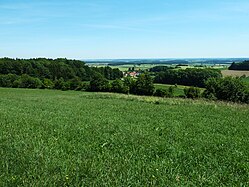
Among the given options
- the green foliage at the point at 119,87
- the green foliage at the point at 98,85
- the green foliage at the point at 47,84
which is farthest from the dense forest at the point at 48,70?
the green foliage at the point at 119,87

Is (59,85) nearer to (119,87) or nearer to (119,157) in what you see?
(119,87)

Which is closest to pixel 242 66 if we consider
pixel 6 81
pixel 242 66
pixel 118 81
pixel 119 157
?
pixel 242 66

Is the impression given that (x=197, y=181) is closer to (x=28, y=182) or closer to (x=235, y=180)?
(x=235, y=180)

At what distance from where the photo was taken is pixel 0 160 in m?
6.14

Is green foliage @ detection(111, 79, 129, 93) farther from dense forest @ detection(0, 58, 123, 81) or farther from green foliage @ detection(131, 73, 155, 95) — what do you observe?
dense forest @ detection(0, 58, 123, 81)

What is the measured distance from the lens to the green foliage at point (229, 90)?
5306cm

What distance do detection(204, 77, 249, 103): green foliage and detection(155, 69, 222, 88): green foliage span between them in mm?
21432

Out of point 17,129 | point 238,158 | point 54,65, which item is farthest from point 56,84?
point 238,158

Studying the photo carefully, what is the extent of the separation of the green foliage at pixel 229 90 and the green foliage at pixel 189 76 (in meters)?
21.4

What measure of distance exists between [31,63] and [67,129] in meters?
94.5

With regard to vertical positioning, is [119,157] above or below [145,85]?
A: above

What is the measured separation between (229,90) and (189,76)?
88.3ft

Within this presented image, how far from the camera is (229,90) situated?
2146 inches

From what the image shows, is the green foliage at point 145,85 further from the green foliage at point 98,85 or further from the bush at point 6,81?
the bush at point 6,81
